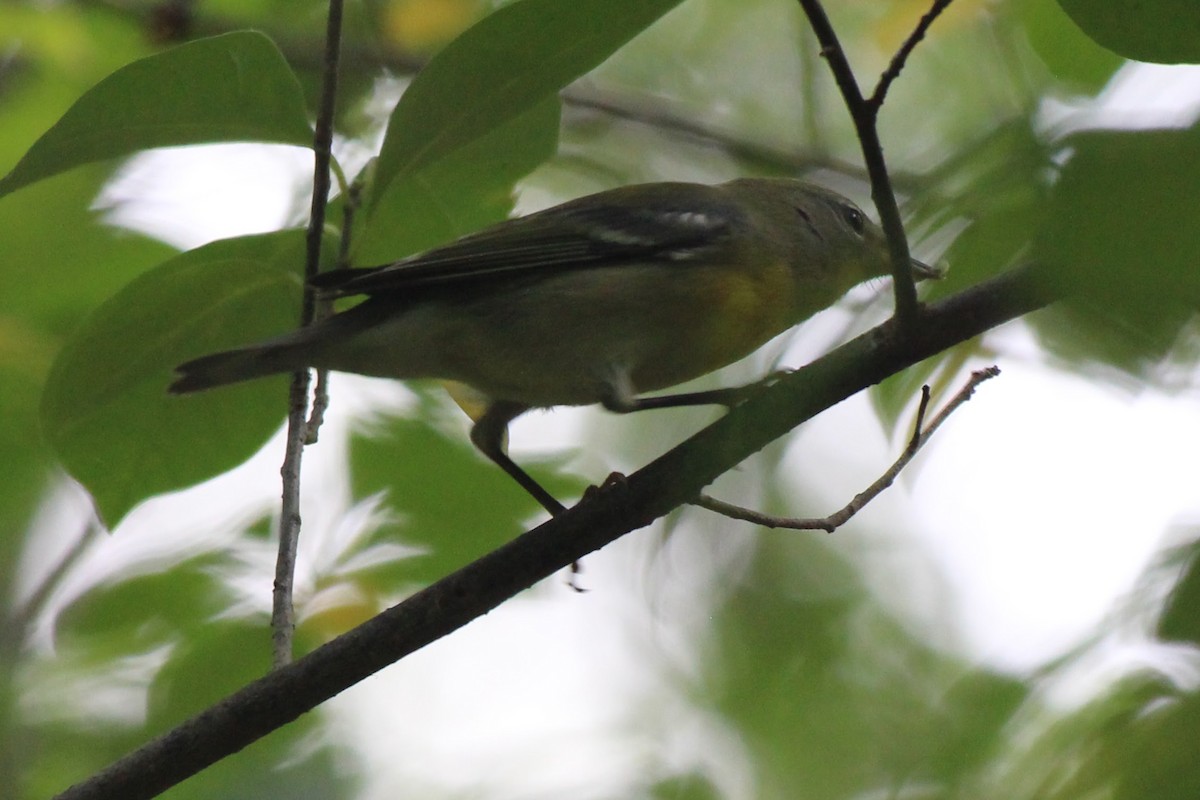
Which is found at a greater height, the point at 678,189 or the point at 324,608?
the point at 678,189

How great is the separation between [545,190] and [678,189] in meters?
2.19

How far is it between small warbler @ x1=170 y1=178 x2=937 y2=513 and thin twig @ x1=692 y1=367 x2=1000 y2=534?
0.42 meters

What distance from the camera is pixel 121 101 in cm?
226

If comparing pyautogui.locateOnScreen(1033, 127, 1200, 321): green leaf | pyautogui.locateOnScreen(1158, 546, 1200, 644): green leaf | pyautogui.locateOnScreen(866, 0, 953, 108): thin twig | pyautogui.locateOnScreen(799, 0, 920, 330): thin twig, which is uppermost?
pyautogui.locateOnScreen(866, 0, 953, 108): thin twig

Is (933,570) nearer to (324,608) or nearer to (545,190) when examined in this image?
(545,190)

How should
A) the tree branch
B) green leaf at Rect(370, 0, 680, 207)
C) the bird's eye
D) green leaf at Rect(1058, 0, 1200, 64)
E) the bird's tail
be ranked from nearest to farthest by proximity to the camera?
green leaf at Rect(1058, 0, 1200, 64), green leaf at Rect(370, 0, 680, 207), the tree branch, the bird's tail, the bird's eye

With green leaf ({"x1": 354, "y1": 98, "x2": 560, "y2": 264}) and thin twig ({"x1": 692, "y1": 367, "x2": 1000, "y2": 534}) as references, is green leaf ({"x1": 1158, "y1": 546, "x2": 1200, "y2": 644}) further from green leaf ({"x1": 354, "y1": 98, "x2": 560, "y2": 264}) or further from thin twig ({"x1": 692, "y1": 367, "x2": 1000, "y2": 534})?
green leaf ({"x1": 354, "y1": 98, "x2": 560, "y2": 264})

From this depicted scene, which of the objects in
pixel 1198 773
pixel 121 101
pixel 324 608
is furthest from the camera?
pixel 324 608

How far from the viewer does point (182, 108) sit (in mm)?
2348

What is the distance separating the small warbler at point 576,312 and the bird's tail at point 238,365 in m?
0.17

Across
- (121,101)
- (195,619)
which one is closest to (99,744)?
(195,619)

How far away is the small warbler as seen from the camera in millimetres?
3203

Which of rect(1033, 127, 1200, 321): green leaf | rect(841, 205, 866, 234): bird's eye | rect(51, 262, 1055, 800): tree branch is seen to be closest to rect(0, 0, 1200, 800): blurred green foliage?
rect(1033, 127, 1200, 321): green leaf

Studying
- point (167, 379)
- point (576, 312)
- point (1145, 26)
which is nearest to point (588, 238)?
point (576, 312)
